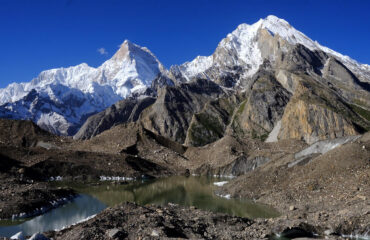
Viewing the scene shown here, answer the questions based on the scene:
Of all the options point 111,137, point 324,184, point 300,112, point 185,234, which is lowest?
point 185,234

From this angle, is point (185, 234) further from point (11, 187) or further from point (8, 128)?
point (8, 128)

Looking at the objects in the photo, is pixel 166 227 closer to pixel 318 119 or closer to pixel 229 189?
pixel 229 189

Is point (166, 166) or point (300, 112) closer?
point (166, 166)

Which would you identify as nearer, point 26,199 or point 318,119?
point 26,199

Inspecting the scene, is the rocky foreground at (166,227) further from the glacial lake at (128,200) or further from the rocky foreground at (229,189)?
the glacial lake at (128,200)

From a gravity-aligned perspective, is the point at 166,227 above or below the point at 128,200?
above

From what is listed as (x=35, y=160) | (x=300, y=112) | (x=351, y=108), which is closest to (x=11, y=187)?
(x=35, y=160)

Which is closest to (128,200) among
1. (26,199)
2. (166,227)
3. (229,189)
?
(26,199)

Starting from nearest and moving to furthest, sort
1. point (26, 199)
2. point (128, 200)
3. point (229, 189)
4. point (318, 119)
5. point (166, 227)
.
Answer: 1. point (166, 227)
2. point (26, 199)
3. point (128, 200)
4. point (229, 189)
5. point (318, 119)

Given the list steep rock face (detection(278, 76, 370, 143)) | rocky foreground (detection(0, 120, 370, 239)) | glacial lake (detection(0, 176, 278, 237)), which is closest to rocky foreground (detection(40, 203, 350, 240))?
rocky foreground (detection(0, 120, 370, 239))
